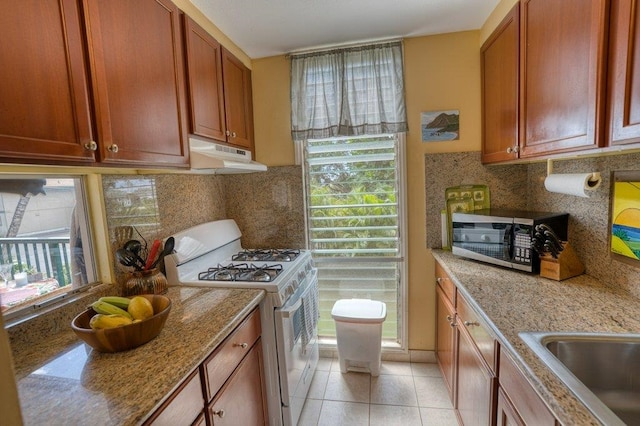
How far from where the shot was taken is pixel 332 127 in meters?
2.19

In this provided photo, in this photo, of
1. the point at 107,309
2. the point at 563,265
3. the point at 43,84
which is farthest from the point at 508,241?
the point at 43,84

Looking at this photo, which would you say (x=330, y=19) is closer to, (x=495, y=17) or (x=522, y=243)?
(x=495, y=17)

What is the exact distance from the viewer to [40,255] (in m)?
1.23

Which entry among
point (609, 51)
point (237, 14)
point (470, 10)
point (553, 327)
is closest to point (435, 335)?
point (553, 327)

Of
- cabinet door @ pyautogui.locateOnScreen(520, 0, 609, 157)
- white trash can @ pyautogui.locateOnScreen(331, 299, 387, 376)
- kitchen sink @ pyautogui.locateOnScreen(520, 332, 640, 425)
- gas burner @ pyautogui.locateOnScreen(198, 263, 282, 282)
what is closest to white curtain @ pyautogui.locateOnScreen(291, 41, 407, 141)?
cabinet door @ pyautogui.locateOnScreen(520, 0, 609, 157)

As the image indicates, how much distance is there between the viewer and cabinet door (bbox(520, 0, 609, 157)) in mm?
1034

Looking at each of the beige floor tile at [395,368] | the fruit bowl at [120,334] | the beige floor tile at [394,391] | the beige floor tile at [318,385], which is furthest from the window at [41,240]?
the beige floor tile at [395,368]

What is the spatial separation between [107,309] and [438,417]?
1.91m

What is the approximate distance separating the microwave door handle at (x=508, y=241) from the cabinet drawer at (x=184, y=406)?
164 centimetres

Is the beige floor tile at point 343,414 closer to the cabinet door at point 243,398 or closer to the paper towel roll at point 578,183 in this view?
the cabinet door at point 243,398

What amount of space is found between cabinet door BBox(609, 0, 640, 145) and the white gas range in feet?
4.82

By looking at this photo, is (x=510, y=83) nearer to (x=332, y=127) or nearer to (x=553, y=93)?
(x=553, y=93)

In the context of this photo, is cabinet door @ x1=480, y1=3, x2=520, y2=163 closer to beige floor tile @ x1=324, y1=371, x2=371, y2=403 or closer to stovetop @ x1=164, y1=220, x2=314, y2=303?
stovetop @ x1=164, y1=220, x2=314, y2=303

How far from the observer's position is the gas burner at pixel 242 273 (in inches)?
64.6
